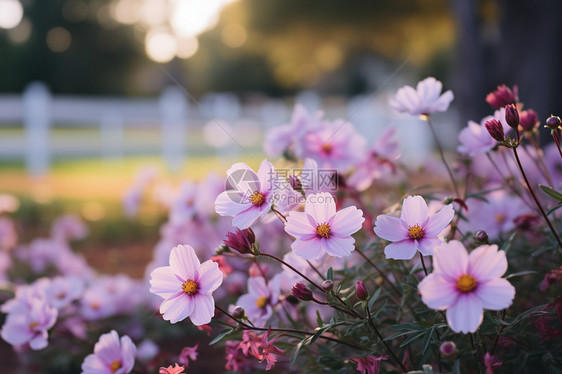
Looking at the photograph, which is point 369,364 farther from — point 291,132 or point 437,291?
point 291,132

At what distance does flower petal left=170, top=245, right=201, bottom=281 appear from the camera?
0.81 meters

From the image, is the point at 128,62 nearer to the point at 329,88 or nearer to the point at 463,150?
the point at 329,88

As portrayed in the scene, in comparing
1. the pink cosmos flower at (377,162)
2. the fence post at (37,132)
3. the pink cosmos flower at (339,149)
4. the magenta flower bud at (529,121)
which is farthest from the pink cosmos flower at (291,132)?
the fence post at (37,132)

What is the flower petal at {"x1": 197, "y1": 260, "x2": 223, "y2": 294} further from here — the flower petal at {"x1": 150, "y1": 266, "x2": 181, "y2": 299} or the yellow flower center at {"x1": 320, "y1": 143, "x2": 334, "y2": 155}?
the yellow flower center at {"x1": 320, "y1": 143, "x2": 334, "y2": 155}

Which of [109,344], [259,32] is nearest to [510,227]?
[109,344]

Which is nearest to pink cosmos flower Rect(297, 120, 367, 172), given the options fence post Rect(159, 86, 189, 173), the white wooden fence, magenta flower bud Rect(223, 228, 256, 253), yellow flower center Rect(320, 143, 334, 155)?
yellow flower center Rect(320, 143, 334, 155)

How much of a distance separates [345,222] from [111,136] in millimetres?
11050

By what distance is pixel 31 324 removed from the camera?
46.0 inches

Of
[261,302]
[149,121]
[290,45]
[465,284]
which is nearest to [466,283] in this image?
[465,284]

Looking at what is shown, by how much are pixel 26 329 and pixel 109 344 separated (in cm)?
28

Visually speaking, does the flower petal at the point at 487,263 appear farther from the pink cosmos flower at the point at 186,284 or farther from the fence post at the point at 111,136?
the fence post at the point at 111,136

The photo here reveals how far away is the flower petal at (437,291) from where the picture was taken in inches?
25.5

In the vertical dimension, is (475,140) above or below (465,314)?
above

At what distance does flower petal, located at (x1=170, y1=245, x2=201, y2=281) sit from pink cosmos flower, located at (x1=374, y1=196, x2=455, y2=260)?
0.87 feet
